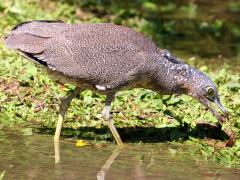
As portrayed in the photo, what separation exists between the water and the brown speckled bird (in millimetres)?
297

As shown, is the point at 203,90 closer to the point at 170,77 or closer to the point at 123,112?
the point at 170,77

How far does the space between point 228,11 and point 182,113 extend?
748 centimetres

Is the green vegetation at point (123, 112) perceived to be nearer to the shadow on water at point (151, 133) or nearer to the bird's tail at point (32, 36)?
the shadow on water at point (151, 133)

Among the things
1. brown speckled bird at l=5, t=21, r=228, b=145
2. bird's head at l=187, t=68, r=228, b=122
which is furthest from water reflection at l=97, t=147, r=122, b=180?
bird's head at l=187, t=68, r=228, b=122

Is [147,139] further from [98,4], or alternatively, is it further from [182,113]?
[98,4]

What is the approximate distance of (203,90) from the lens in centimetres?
827

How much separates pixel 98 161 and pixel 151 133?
1.35m

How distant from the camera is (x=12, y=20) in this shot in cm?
1159

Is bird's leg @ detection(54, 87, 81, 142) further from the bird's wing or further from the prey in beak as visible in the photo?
the prey in beak

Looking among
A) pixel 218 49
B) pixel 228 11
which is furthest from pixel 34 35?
pixel 228 11

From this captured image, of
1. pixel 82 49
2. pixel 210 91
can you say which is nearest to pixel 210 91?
pixel 210 91

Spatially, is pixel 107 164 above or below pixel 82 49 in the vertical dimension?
below

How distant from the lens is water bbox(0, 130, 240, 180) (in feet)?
22.6

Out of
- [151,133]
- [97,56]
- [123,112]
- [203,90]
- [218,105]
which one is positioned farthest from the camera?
[123,112]
